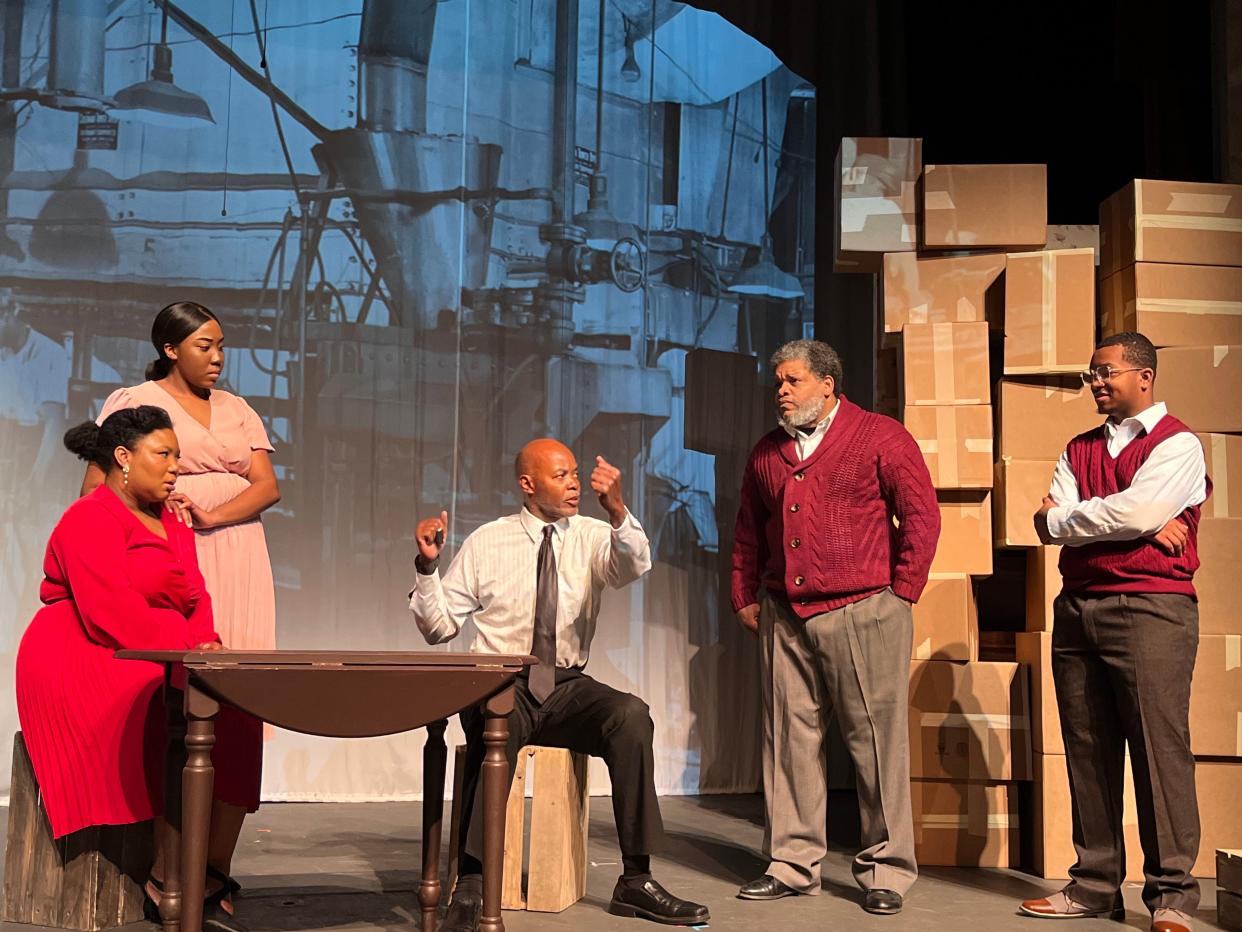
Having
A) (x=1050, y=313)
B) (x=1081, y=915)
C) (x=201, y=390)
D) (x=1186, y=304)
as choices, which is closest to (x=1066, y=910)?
(x=1081, y=915)

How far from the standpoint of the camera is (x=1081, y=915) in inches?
135

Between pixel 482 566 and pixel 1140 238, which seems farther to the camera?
pixel 1140 238

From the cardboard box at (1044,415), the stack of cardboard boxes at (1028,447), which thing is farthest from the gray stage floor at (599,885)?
the cardboard box at (1044,415)

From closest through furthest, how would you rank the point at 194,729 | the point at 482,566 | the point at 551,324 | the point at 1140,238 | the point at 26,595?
the point at 194,729 → the point at 482,566 → the point at 1140,238 → the point at 26,595 → the point at 551,324

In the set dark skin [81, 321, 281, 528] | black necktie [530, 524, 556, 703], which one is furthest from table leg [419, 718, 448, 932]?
dark skin [81, 321, 281, 528]

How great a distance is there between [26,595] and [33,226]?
1.47 meters

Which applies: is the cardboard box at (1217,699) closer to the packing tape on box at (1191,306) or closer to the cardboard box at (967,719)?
the cardboard box at (967,719)

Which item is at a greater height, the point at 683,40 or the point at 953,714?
the point at 683,40

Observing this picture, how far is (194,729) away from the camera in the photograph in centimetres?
267

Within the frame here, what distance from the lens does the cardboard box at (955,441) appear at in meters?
4.27

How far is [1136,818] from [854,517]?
137cm

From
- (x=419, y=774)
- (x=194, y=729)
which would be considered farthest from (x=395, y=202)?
(x=194, y=729)

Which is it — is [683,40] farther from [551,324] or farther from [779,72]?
[551,324]

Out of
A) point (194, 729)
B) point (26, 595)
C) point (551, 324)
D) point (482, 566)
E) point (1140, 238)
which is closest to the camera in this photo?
point (194, 729)
